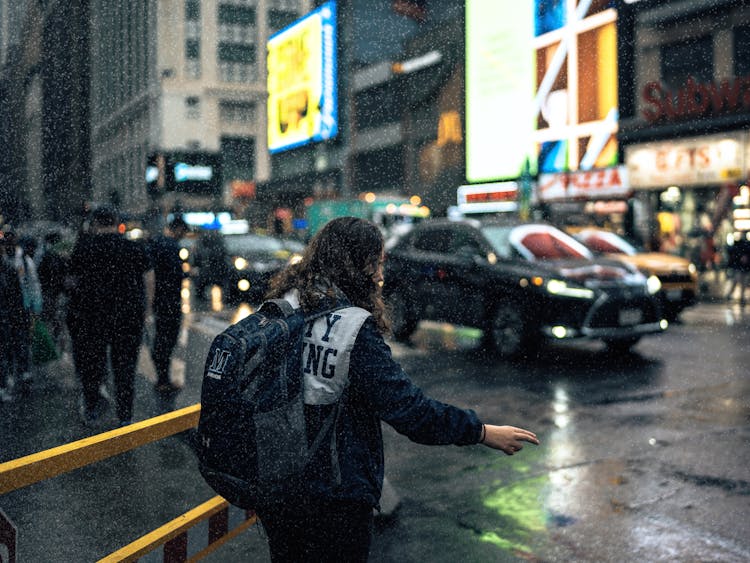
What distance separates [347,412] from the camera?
215cm

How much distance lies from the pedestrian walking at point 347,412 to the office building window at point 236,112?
62571 millimetres

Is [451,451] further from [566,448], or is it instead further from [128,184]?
[128,184]

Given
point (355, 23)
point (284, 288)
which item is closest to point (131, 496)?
point (284, 288)

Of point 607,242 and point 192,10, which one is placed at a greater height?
point 192,10

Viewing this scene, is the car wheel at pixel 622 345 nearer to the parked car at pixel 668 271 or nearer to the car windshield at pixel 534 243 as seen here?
the car windshield at pixel 534 243

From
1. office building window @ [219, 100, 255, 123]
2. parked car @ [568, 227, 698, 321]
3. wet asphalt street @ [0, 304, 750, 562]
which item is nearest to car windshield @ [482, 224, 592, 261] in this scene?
wet asphalt street @ [0, 304, 750, 562]

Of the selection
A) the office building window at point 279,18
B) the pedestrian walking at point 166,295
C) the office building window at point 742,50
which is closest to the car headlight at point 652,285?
the pedestrian walking at point 166,295

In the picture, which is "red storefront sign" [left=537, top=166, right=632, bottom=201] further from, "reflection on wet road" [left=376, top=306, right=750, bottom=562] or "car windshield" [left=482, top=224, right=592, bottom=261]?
"reflection on wet road" [left=376, top=306, right=750, bottom=562]

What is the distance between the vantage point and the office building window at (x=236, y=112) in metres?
63.4

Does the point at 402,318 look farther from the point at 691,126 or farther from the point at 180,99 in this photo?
the point at 180,99

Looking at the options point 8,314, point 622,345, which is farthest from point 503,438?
point 622,345

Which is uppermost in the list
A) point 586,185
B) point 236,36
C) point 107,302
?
point 236,36

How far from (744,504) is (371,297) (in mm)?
3282

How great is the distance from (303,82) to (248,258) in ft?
108
